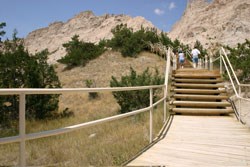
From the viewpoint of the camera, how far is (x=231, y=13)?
53219 millimetres

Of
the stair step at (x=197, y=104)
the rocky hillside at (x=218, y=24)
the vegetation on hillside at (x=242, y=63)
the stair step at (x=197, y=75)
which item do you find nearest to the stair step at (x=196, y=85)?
the stair step at (x=197, y=75)

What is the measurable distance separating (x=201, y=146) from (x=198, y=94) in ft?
17.5

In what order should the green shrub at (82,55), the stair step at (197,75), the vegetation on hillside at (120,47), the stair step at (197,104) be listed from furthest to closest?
the vegetation on hillside at (120,47)
the green shrub at (82,55)
the stair step at (197,75)
the stair step at (197,104)

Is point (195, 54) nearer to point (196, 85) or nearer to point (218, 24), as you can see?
point (196, 85)

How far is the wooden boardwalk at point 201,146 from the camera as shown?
4.08 metres

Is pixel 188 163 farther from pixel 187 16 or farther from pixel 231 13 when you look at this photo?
pixel 187 16

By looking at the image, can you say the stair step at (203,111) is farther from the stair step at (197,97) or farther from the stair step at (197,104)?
the stair step at (197,97)

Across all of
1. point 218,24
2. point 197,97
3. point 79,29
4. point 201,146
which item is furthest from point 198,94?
point 79,29

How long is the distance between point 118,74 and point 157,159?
1838 cm

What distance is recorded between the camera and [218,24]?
172 ft

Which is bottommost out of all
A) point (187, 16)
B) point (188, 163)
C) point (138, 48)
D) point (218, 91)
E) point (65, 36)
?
point (188, 163)

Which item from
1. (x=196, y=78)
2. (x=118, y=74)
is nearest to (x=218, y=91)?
(x=196, y=78)

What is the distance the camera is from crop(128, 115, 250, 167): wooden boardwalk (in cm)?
408

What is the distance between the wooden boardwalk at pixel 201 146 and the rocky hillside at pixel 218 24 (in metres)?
39.0
